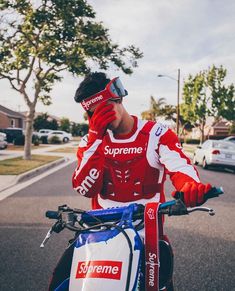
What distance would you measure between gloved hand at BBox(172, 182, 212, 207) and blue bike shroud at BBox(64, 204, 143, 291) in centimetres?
35

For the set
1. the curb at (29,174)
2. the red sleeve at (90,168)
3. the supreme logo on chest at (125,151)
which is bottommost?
the curb at (29,174)

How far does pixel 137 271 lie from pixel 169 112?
73616 mm

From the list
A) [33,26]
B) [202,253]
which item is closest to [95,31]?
[33,26]

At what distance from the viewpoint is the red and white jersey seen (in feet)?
7.53

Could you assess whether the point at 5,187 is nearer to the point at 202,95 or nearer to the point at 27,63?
the point at 27,63

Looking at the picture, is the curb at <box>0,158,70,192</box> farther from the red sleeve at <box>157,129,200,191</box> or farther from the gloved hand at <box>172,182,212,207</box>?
the gloved hand at <box>172,182,212,207</box>

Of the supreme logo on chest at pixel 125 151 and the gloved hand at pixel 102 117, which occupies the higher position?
the gloved hand at pixel 102 117

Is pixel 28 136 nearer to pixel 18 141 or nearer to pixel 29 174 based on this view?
pixel 29 174

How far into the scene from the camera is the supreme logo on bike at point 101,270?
1626mm

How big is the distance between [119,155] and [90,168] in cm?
24

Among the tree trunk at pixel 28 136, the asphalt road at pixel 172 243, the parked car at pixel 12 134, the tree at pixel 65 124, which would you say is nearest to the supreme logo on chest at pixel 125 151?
the asphalt road at pixel 172 243

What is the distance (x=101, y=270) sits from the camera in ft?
5.39

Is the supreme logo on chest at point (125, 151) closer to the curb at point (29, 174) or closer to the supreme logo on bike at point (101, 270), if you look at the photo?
the supreme logo on bike at point (101, 270)

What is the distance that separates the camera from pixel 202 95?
48.2m
